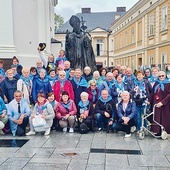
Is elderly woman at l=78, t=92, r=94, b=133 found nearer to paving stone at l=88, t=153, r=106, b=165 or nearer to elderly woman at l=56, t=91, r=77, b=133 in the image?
elderly woman at l=56, t=91, r=77, b=133

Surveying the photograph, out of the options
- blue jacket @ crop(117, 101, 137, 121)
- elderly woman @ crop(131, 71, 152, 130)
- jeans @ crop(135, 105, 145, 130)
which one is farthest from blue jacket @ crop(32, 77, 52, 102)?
jeans @ crop(135, 105, 145, 130)

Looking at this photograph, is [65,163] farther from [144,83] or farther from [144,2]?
[144,2]

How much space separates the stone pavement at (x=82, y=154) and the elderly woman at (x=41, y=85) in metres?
1.37

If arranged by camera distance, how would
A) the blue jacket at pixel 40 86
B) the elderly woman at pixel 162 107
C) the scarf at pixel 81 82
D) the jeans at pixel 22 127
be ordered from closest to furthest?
the elderly woman at pixel 162 107 < the jeans at pixel 22 127 < the blue jacket at pixel 40 86 < the scarf at pixel 81 82

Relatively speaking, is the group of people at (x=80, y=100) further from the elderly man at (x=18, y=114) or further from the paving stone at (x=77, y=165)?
the paving stone at (x=77, y=165)

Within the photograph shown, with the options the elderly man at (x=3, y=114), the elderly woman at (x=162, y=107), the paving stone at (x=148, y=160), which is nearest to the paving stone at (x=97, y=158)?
the paving stone at (x=148, y=160)

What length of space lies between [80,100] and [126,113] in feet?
4.80

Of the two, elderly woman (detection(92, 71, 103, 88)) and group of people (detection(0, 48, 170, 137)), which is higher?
elderly woman (detection(92, 71, 103, 88))

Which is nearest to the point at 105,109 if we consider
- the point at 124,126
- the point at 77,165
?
the point at 124,126

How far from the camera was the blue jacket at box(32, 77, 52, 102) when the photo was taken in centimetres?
849

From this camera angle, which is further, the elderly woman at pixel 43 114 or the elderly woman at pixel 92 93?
the elderly woman at pixel 92 93

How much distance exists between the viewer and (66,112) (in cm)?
810

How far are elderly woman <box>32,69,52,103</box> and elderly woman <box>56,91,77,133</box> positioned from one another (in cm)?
67

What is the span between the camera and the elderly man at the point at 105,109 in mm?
8000
